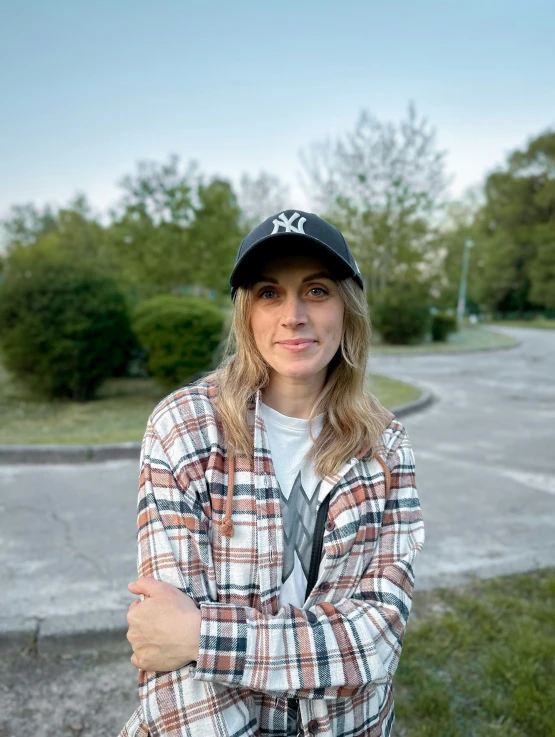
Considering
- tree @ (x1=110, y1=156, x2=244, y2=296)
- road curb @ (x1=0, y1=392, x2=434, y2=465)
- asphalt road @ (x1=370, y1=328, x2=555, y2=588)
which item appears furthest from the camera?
tree @ (x1=110, y1=156, x2=244, y2=296)

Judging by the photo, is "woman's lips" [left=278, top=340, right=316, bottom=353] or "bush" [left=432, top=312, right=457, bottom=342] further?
"bush" [left=432, top=312, right=457, bottom=342]

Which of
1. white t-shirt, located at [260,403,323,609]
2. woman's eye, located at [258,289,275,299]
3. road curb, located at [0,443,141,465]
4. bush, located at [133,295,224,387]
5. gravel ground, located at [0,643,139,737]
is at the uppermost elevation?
woman's eye, located at [258,289,275,299]

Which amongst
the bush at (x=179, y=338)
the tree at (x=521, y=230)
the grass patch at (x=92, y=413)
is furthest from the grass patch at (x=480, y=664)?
the tree at (x=521, y=230)

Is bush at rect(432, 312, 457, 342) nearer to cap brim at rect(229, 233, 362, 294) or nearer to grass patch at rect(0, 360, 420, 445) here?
grass patch at rect(0, 360, 420, 445)

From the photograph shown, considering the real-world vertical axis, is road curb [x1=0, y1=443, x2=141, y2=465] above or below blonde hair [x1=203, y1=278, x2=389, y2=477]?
below

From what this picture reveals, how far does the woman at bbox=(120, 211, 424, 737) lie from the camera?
4.07ft

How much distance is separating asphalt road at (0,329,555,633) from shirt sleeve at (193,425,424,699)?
2.09m

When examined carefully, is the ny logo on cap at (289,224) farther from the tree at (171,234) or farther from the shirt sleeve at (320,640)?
the tree at (171,234)

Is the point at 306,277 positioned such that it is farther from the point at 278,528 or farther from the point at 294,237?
the point at 278,528

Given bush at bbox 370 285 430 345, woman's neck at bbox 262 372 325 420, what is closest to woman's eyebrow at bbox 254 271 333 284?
woman's neck at bbox 262 372 325 420

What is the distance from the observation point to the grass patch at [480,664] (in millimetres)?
2377

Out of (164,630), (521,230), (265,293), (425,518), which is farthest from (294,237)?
(521,230)

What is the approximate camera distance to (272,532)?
53.8 inches

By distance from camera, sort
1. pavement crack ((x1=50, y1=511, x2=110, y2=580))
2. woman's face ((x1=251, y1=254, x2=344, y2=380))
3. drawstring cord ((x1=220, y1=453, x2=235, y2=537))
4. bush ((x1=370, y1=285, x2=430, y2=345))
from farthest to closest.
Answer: bush ((x1=370, y1=285, x2=430, y2=345))
pavement crack ((x1=50, y1=511, x2=110, y2=580))
woman's face ((x1=251, y1=254, x2=344, y2=380))
drawstring cord ((x1=220, y1=453, x2=235, y2=537))
